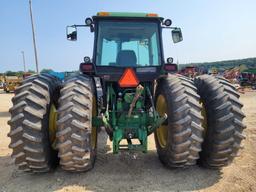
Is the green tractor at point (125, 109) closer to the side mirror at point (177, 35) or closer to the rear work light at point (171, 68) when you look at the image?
the rear work light at point (171, 68)

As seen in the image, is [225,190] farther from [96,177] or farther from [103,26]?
[103,26]

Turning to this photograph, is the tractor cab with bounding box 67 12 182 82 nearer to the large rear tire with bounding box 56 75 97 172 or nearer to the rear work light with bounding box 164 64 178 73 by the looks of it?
the rear work light with bounding box 164 64 178 73

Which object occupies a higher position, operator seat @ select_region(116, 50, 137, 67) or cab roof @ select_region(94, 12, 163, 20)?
cab roof @ select_region(94, 12, 163, 20)

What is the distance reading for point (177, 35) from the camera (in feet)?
19.4

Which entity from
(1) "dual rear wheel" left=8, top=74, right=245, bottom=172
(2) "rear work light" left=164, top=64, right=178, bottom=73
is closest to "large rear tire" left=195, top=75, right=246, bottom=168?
(1) "dual rear wheel" left=8, top=74, right=245, bottom=172

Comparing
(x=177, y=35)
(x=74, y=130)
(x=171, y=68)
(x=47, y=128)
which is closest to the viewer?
(x=74, y=130)

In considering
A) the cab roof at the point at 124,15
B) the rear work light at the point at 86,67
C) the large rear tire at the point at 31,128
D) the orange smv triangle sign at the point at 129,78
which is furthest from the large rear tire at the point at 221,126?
the large rear tire at the point at 31,128

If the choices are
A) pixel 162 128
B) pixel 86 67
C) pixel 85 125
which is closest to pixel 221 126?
pixel 162 128

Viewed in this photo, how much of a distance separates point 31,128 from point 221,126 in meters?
2.80

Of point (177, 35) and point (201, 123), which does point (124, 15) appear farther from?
point (201, 123)

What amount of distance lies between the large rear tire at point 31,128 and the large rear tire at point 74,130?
33cm

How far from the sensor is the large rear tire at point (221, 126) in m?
4.47

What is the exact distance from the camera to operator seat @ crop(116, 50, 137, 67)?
17.6 feet

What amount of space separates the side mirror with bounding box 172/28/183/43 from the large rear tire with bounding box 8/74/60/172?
278cm
